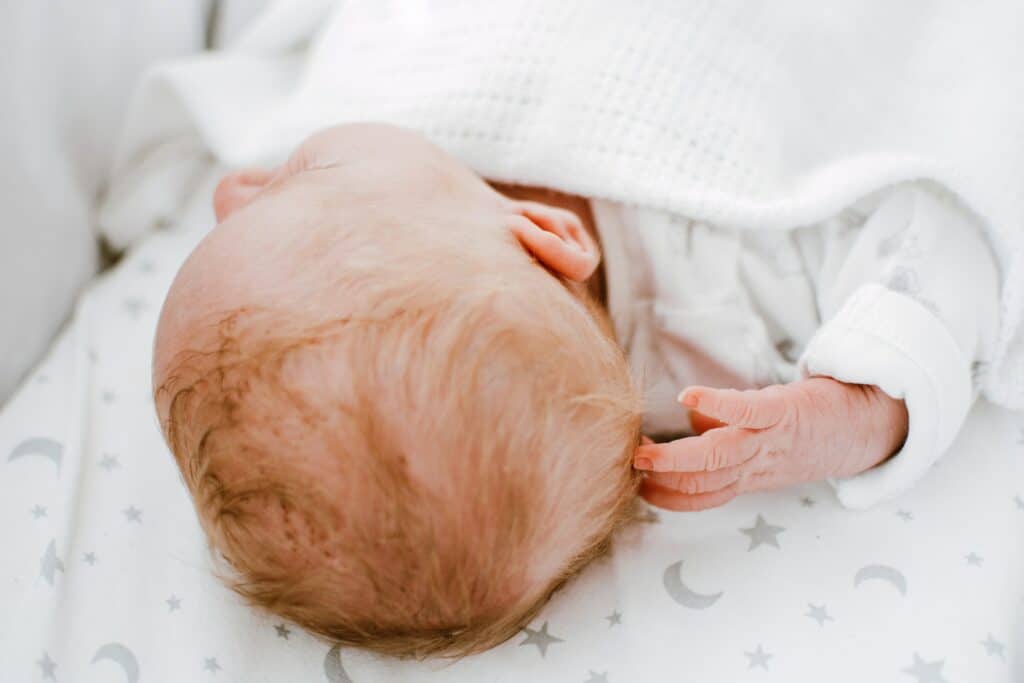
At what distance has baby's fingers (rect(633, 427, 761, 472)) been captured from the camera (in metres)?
0.67

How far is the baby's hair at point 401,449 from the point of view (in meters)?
0.57

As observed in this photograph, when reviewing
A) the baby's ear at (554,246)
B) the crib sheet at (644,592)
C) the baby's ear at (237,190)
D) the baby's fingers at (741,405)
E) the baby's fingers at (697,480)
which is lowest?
the crib sheet at (644,592)

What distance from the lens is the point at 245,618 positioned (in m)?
0.71

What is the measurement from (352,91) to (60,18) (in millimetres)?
303

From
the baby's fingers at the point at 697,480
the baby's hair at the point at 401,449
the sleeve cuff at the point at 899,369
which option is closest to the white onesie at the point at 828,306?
the sleeve cuff at the point at 899,369

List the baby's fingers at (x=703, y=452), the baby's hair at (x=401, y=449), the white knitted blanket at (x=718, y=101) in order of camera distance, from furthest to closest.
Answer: the white knitted blanket at (x=718, y=101) → the baby's fingers at (x=703, y=452) → the baby's hair at (x=401, y=449)

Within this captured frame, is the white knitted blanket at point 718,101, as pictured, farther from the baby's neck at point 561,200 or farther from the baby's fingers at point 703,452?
the baby's fingers at point 703,452

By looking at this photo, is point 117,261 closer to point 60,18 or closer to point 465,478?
point 60,18

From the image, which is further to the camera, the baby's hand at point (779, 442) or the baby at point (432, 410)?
the baby's hand at point (779, 442)

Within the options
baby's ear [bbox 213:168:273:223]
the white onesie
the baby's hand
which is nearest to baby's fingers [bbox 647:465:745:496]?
the baby's hand

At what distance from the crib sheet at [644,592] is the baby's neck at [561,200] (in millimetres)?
257

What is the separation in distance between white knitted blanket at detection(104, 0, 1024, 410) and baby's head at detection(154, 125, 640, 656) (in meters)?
0.23

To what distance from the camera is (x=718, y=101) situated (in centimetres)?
87

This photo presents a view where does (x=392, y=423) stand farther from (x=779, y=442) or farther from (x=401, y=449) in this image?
(x=779, y=442)
